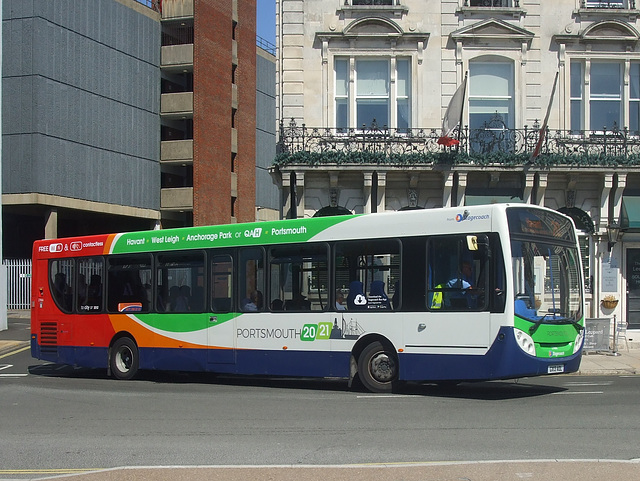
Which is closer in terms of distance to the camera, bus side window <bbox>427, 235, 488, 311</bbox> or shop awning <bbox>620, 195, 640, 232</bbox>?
bus side window <bbox>427, 235, 488, 311</bbox>

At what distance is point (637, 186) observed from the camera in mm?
24062

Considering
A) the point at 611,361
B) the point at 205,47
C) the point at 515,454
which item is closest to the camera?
the point at 515,454

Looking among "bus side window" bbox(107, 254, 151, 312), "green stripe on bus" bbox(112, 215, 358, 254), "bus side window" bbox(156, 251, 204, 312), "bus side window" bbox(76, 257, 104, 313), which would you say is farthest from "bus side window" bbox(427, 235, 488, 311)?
"bus side window" bbox(76, 257, 104, 313)

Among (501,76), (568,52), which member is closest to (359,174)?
(501,76)

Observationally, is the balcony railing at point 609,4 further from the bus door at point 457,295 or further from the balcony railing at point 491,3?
the bus door at point 457,295

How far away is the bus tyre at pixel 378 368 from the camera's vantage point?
13172 mm

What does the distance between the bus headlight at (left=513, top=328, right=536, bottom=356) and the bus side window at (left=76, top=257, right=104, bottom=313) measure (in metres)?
8.92

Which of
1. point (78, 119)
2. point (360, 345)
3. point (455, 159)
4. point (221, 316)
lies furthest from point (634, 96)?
point (78, 119)

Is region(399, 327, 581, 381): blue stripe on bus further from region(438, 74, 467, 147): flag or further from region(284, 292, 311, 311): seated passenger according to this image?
region(438, 74, 467, 147): flag

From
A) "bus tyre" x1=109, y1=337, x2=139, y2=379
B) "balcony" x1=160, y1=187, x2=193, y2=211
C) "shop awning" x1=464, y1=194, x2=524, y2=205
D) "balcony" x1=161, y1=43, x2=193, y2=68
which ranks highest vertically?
"balcony" x1=161, y1=43, x2=193, y2=68

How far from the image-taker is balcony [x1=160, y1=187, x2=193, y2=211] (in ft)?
154

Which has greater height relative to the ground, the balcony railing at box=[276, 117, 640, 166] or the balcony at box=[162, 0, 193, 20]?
the balcony at box=[162, 0, 193, 20]

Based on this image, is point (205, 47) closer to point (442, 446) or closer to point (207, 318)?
point (207, 318)

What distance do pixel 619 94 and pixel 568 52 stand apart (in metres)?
2.07
